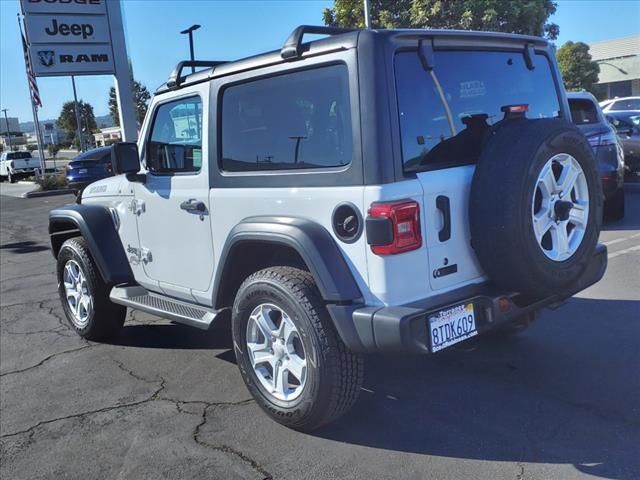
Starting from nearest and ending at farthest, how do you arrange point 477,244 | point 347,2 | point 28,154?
point 477,244, point 347,2, point 28,154

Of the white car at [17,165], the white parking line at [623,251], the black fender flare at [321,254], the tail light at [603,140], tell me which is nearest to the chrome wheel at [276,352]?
the black fender flare at [321,254]

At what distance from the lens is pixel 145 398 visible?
158 inches

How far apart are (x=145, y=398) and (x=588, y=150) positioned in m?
3.08

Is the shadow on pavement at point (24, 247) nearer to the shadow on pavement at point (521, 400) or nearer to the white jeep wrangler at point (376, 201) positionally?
the shadow on pavement at point (521, 400)

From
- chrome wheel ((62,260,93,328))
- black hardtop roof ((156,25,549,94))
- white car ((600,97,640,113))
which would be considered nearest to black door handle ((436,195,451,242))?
black hardtop roof ((156,25,549,94))

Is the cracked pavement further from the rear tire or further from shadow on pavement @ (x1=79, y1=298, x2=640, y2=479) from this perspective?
the rear tire

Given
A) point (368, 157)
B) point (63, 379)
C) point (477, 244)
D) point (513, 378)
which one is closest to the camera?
point (368, 157)

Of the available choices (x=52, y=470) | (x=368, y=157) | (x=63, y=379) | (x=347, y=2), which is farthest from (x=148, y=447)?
(x=347, y=2)

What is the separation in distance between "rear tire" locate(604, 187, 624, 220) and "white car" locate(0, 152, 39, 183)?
30654mm

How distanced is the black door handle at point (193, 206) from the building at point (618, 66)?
46310mm

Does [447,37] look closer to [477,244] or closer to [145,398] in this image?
[477,244]

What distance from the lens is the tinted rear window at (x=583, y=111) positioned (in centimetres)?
812

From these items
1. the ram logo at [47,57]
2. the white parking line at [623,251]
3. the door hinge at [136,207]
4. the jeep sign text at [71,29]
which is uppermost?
the jeep sign text at [71,29]

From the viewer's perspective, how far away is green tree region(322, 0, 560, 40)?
58.6 feet
